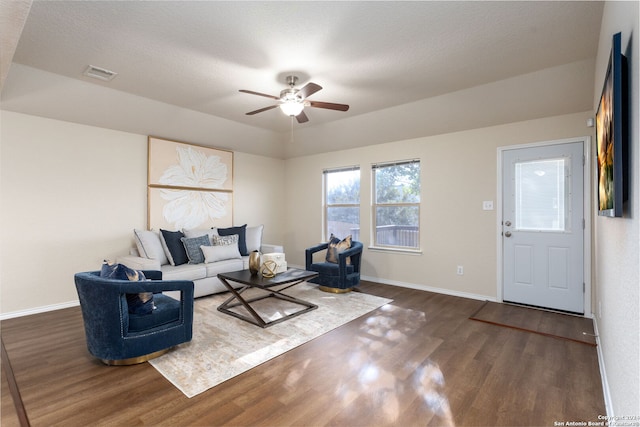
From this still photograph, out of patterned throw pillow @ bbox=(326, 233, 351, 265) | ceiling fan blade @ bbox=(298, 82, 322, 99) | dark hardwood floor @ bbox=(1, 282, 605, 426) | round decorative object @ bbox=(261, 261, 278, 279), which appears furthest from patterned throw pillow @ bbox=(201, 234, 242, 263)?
ceiling fan blade @ bbox=(298, 82, 322, 99)

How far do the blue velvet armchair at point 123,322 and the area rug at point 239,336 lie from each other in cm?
18

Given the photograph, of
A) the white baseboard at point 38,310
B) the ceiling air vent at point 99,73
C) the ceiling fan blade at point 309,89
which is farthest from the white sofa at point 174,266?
the ceiling fan blade at point 309,89

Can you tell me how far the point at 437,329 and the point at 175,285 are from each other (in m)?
2.67

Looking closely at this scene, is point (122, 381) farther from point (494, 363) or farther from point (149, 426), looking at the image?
point (494, 363)

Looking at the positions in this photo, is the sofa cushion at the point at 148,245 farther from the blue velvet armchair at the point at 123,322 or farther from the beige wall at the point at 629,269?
the beige wall at the point at 629,269

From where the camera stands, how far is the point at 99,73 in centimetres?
341

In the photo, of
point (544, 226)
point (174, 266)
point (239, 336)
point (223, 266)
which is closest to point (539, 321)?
point (544, 226)

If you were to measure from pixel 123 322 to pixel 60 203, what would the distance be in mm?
2610

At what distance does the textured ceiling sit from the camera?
2.37m

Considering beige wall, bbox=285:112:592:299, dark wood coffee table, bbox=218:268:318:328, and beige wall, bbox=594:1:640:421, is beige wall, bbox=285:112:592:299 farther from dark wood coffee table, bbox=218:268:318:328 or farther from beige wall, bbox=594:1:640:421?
beige wall, bbox=594:1:640:421

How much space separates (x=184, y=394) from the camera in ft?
7.05

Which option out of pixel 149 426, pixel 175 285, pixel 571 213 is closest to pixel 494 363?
pixel 571 213

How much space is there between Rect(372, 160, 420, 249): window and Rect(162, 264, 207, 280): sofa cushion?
3016 mm

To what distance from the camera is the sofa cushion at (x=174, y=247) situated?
4527 mm
